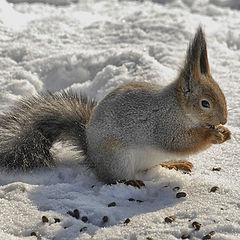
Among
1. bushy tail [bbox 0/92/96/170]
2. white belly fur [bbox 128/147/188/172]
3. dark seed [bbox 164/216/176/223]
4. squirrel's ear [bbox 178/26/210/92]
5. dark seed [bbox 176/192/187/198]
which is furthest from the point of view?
bushy tail [bbox 0/92/96/170]

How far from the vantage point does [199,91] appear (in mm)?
2941

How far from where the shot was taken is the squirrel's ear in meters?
2.83

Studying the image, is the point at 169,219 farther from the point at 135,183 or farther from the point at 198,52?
the point at 198,52

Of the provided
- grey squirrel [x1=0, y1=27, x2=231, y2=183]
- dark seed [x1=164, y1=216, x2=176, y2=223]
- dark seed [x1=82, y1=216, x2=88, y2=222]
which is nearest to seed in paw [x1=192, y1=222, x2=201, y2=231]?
dark seed [x1=164, y1=216, x2=176, y2=223]

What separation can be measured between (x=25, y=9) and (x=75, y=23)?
777 mm

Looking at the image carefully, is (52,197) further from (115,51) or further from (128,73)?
(115,51)

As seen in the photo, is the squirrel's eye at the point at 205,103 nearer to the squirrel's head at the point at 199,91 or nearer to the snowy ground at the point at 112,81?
the squirrel's head at the point at 199,91

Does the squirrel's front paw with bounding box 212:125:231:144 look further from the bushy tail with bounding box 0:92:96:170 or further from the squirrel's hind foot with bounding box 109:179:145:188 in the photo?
the bushy tail with bounding box 0:92:96:170

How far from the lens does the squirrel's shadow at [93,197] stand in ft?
8.18

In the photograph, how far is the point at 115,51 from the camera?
5000 millimetres

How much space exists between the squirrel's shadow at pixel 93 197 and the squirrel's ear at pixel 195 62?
0.56m

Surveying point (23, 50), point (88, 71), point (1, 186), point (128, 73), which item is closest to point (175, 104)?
point (1, 186)

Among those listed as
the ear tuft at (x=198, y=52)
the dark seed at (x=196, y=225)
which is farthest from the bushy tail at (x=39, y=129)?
the dark seed at (x=196, y=225)

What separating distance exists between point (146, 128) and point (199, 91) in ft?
1.21
